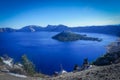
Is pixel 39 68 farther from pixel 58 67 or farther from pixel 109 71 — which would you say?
pixel 109 71

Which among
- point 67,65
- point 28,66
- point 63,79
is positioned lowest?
point 67,65

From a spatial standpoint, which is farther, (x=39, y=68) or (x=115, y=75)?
(x=39, y=68)

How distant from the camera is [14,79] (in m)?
13.1

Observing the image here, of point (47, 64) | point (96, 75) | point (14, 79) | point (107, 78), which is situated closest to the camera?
point (107, 78)

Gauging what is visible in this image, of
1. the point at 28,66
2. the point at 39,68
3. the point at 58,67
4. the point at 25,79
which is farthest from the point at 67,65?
the point at 25,79

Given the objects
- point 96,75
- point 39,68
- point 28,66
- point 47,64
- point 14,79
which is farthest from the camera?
point 47,64

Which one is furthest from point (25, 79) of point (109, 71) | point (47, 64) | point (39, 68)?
point (47, 64)

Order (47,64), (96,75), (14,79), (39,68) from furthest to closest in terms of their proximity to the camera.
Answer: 1. (47,64)
2. (39,68)
3. (14,79)
4. (96,75)

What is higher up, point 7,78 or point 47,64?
point 7,78

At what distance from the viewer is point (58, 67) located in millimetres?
86750

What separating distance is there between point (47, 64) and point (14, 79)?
254ft

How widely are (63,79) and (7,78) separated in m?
3.50

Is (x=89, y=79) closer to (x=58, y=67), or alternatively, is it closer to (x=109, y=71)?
(x=109, y=71)

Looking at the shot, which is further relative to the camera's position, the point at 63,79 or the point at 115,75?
the point at 63,79
